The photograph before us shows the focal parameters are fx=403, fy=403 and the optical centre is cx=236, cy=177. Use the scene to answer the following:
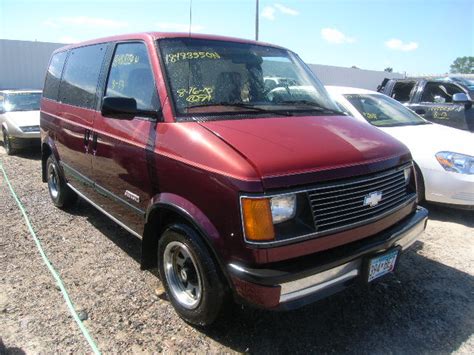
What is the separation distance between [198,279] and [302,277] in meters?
0.77

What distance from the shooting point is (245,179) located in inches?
88.8

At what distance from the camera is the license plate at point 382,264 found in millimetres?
2633

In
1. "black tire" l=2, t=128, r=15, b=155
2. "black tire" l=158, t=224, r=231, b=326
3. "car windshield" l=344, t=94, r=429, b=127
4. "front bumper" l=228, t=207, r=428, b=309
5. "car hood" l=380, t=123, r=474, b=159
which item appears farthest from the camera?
"black tire" l=2, t=128, r=15, b=155

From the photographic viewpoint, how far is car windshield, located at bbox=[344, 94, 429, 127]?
580 centimetres

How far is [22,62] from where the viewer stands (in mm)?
21281

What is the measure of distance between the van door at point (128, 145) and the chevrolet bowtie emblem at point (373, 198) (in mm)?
1471

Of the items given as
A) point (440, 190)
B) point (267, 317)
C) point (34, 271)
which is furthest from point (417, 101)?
point (34, 271)

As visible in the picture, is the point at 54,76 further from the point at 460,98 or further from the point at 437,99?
the point at 437,99

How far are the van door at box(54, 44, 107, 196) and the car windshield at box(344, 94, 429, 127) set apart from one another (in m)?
3.67

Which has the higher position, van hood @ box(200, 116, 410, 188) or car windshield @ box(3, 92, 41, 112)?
van hood @ box(200, 116, 410, 188)

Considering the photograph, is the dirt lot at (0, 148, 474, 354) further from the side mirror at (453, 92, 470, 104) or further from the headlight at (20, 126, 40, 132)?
the headlight at (20, 126, 40, 132)

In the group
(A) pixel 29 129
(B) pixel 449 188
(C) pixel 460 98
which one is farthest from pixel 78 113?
(C) pixel 460 98

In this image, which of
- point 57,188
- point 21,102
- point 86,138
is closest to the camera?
point 86,138

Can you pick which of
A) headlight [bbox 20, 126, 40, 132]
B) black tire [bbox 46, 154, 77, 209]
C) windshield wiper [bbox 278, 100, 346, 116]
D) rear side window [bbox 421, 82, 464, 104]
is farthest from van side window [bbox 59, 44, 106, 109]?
rear side window [bbox 421, 82, 464, 104]
